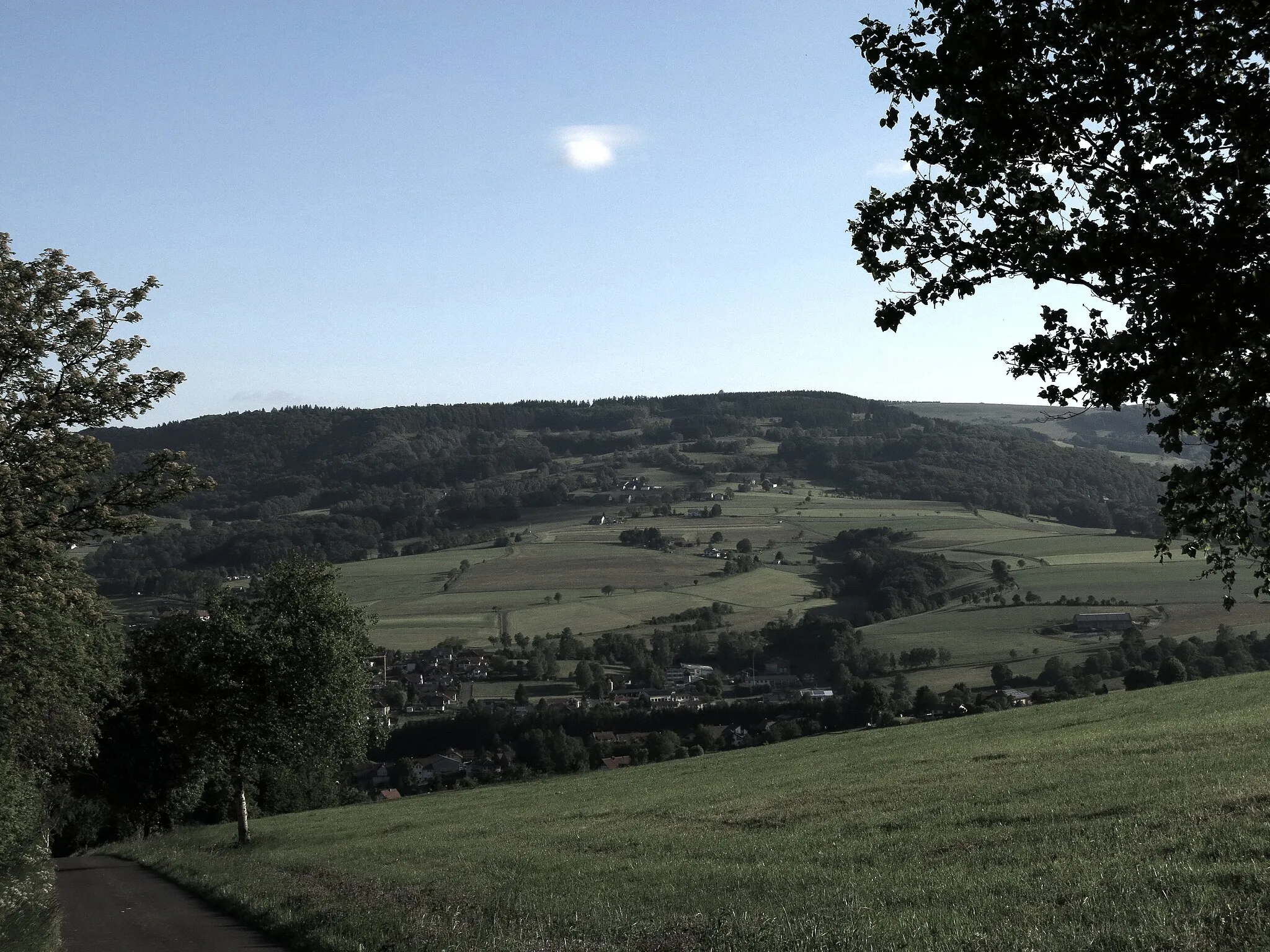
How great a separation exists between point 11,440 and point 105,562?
161451mm

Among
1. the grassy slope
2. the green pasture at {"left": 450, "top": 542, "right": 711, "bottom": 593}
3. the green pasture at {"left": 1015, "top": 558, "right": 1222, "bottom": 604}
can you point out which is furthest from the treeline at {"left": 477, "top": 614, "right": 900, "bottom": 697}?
the grassy slope

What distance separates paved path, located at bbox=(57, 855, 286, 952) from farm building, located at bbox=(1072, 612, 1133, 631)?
85.0 m

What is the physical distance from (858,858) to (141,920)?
14.2 meters

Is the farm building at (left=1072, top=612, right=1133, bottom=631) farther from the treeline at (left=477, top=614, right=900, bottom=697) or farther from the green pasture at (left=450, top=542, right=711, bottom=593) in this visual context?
the green pasture at (left=450, top=542, right=711, bottom=593)

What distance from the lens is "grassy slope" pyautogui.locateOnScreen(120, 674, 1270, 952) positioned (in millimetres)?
12938

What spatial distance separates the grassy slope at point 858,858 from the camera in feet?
42.4

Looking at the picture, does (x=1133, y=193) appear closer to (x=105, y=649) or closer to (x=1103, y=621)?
(x=105, y=649)

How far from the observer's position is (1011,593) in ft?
391

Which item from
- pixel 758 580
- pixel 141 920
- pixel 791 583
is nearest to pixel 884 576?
pixel 791 583

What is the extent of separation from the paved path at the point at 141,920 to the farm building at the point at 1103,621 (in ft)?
279

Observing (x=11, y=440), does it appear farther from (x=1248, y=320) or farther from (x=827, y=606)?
(x=827, y=606)

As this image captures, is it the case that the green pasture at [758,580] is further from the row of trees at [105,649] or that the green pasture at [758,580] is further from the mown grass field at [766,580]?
the row of trees at [105,649]

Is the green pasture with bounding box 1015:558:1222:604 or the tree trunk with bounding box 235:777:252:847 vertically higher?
the green pasture with bounding box 1015:558:1222:604

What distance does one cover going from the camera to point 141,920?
73.9 ft
